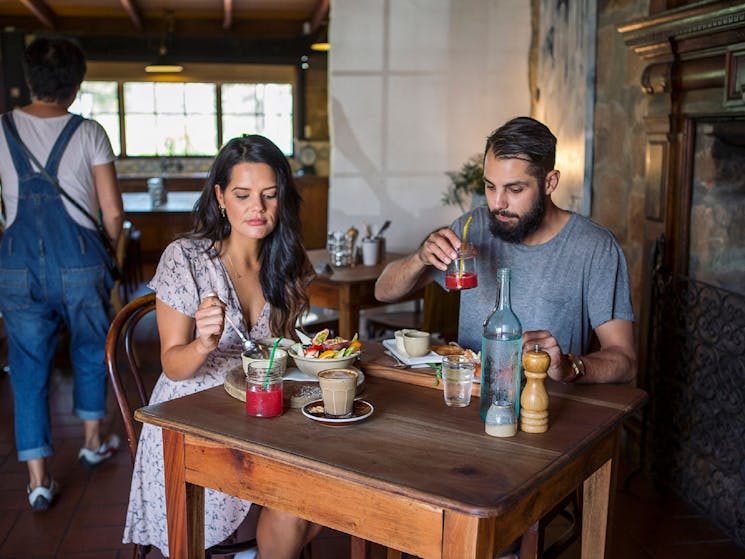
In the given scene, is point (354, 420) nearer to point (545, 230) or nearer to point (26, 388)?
point (545, 230)

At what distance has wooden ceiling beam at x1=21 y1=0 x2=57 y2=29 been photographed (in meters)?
8.71

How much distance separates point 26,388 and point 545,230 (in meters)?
1.98

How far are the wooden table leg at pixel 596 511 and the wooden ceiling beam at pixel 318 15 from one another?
7567mm

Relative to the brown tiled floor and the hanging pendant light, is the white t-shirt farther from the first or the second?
the hanging pendant light

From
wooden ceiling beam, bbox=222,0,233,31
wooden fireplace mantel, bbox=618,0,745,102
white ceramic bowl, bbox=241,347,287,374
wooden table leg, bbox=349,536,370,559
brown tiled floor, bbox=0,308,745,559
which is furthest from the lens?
wooden ceiling beam, bbox=222,0,233,31

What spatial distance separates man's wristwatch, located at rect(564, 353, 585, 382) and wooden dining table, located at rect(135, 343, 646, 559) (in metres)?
0.03

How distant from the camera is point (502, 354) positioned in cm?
155

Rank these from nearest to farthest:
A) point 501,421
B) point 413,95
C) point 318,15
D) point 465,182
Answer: point 501,421, point 465,182, point 413,95, point 318,15

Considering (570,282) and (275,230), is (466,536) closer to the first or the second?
(570,282)

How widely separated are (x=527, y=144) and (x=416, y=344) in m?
0.59

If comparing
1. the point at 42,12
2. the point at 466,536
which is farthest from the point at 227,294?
the point at 42,12

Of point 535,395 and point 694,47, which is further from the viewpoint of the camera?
point 694,47

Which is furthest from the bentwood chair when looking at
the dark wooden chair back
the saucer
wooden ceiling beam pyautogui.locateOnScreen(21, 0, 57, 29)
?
wooden ceiling beam pyautogui.locateOnScreen(21, 0, 57, 29)

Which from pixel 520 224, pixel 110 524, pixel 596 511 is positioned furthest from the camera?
pixel 110 524
